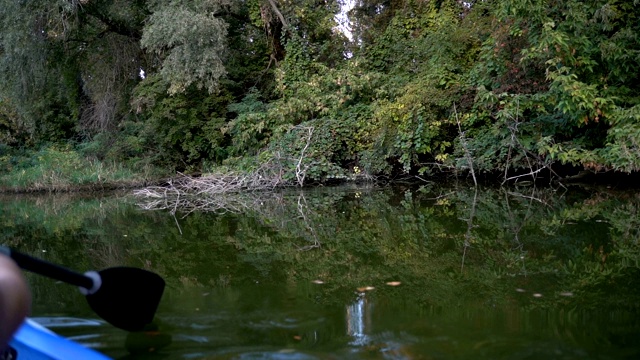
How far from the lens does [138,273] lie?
12.8 ft

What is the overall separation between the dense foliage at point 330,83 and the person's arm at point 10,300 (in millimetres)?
11031

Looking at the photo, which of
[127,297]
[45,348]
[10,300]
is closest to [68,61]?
[127,297]

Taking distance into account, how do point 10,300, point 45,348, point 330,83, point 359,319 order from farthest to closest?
point 330,83 < point 359,319 < point 45,348 < point 10,300

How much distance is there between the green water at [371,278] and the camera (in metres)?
3.67

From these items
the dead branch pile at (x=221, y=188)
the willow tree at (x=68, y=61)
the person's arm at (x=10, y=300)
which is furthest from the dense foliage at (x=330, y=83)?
the person's arm at (x=10, y=300)

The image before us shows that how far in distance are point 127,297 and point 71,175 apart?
15917 millimetres

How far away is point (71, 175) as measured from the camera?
18.2 metres

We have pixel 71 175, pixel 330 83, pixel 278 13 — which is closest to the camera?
pixel 330 83

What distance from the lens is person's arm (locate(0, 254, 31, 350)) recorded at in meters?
1.97

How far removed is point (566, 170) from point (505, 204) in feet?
14.7

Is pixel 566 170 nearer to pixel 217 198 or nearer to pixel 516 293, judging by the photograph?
pixel 217 198

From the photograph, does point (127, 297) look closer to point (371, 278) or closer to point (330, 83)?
point (371, 278)

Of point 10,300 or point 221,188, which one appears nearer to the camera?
point 10,300

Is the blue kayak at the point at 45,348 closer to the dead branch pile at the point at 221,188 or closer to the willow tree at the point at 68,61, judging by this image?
the dead branch pile at the point at 221,188
